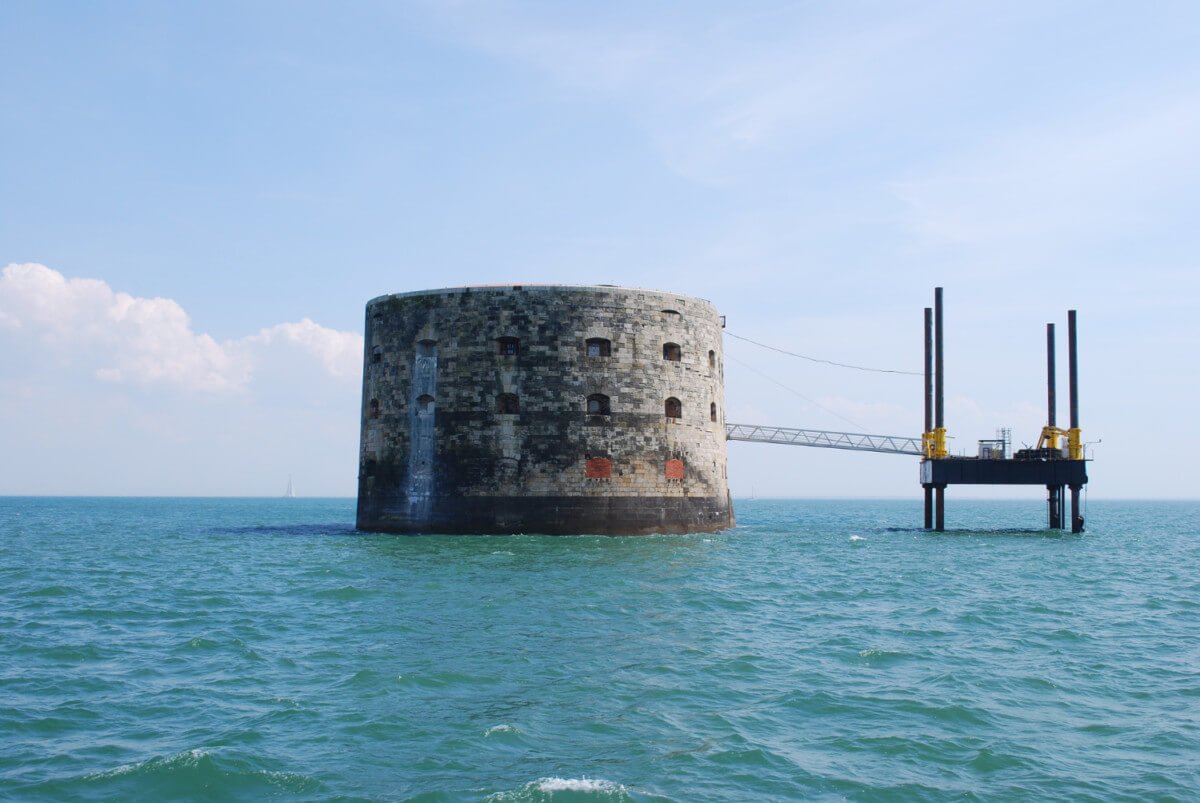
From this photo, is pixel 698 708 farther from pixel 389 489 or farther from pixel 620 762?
pixel 389 489

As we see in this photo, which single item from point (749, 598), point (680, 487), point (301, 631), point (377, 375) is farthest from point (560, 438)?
point (301, 631)

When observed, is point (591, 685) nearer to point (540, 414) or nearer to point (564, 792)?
point (564, 792)

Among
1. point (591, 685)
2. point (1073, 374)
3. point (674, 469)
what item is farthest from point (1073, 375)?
point (591, 685)

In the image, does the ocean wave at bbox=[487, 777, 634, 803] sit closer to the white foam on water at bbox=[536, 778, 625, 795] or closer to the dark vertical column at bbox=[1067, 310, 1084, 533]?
the white foam on water at bbox=[536, 778, 625, 795]

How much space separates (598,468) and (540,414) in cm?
208

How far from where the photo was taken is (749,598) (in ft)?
56.6

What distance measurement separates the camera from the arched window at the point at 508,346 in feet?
92.7

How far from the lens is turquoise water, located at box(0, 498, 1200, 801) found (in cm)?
802

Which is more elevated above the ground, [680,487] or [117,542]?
[680,487]

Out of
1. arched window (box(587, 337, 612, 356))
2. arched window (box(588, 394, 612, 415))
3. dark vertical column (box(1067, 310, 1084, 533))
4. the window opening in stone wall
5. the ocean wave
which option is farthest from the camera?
dark vertical column (box(1067, 310, 1084, 533))

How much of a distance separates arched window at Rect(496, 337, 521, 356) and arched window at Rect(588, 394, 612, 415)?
233 cm

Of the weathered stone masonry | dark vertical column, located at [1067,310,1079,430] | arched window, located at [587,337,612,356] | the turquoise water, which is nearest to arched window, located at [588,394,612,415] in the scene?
the weathered stone masonry

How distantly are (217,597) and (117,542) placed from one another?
19.1m

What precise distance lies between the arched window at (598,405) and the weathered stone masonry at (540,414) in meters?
0.03
